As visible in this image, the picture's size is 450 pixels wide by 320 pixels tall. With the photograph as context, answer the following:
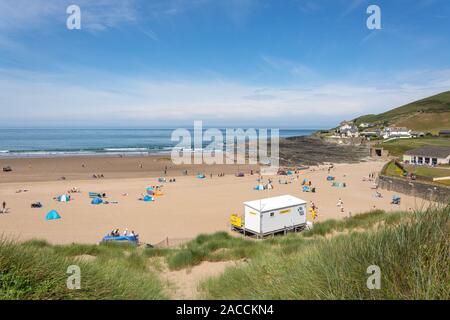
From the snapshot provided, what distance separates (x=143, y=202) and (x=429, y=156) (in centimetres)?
3786

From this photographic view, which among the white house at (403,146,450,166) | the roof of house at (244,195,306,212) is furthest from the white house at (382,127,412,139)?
the roof of house at (244,195,306,212)

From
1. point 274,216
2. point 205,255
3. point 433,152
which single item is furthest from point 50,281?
point 433,152

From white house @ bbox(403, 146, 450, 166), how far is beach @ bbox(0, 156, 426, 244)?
6.66 m

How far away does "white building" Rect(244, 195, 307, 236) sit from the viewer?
15633 millimetres

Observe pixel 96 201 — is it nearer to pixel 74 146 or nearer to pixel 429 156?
pixel 429 156

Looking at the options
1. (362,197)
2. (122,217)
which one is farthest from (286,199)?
(362,197)

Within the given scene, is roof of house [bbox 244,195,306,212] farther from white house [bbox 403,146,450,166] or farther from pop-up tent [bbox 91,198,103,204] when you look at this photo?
white house [bbox 403,146,450,166]

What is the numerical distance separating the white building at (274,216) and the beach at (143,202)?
298 centimetres

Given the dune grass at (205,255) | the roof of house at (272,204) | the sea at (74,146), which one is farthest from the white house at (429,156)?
the sea at (74,146)

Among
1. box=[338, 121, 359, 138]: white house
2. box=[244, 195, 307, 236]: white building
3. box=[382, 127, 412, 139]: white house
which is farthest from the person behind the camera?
box=[338, 121, 359, 138]: white house

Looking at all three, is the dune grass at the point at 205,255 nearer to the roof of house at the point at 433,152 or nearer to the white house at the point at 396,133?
the roof of house at the point at 433,152
